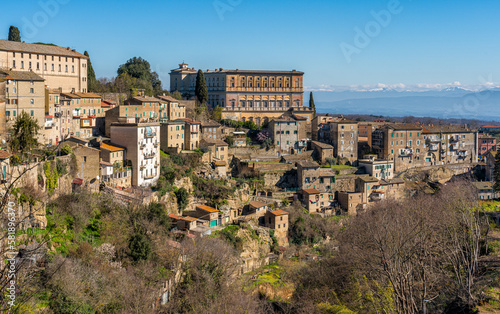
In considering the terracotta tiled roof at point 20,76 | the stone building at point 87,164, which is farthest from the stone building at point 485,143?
the terracotta tiled roof at point 20,76

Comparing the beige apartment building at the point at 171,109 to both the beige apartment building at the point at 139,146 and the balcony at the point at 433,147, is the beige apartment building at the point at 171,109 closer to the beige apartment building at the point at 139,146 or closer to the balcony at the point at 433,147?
the beige apartment building at the point at 139,146

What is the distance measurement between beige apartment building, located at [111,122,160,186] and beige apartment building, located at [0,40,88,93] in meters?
11.8

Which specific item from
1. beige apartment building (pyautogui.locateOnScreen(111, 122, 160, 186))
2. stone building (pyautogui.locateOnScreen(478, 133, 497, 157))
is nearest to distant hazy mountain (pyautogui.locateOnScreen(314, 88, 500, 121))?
stone building (pyautogui.locateOnScreen(478, 133, 497, 157))

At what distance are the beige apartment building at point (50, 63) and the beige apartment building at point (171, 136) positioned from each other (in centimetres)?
1031

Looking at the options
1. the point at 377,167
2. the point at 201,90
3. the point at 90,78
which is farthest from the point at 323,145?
the point at 90,78

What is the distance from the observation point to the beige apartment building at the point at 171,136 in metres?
39.7

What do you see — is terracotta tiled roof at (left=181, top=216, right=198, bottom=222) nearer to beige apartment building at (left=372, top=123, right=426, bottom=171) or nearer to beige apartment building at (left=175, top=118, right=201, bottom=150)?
beige apartment building at (left=175, top=118, right=201, bottom=150)

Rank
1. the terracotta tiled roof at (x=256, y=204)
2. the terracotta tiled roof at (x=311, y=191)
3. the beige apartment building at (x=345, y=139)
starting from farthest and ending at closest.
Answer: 1. the beige apartment building at (x=345, y=139)
2. the terracotta tiled roof at (x=311, y=191)
3. the terracotta tiled roof at (x=256, y=204)

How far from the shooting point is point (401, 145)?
50812 mm

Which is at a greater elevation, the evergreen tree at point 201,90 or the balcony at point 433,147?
the evergreen tree at point 201,90

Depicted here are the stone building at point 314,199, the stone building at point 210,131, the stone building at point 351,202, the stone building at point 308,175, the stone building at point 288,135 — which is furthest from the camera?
the stone building at point 288,135

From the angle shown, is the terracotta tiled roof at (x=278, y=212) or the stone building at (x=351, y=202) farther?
the stone building at (x=351, y=202)

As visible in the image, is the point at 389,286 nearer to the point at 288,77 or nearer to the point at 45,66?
the point at 45,66

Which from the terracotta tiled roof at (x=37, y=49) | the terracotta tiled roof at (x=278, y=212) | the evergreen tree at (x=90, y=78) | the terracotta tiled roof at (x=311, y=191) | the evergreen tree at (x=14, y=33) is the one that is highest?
the evergreen tree at (x=14, y=33)
